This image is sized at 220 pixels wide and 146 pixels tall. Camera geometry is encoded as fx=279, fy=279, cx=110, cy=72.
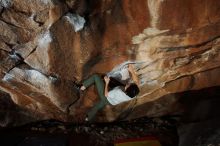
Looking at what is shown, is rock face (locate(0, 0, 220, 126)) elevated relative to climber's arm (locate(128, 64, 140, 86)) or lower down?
elevated

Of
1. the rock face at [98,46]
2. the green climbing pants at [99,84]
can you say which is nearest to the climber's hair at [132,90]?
the rock face at [98,46]

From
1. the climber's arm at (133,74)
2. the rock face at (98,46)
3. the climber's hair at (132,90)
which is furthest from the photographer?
the climber's hair at (132,90)

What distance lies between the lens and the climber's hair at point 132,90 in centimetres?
561

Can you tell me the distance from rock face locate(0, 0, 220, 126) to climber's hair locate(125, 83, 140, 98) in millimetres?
258

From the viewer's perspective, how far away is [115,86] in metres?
5.64

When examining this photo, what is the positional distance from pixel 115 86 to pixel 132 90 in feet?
1.17

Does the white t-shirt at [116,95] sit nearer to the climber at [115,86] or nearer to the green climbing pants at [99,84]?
the climber at [115,86]

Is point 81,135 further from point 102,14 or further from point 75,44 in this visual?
point 102,14

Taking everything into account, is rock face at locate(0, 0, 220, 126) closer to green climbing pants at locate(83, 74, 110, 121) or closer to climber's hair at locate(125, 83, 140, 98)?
green climbing pants at locate(83, 74, 110, 121)

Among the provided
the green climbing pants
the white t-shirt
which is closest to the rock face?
the green climbing pants

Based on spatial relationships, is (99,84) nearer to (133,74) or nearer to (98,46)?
(133,74)

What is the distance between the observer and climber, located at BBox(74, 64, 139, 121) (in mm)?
5543

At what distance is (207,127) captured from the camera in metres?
6.00

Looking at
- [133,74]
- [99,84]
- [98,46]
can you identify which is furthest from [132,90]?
[98,46]
